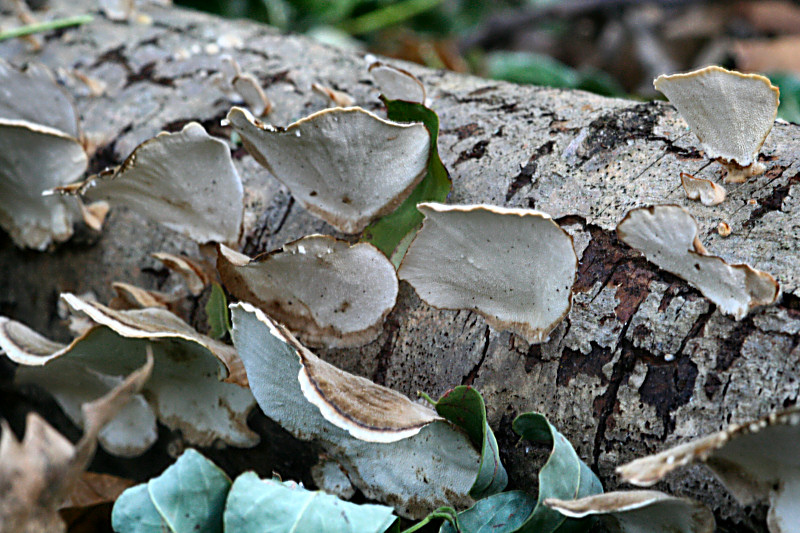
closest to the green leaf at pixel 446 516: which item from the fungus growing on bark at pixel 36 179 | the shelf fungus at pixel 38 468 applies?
the shelf fungus at pixel 38 468

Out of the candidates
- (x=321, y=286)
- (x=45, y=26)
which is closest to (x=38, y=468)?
(x=321, y=286)

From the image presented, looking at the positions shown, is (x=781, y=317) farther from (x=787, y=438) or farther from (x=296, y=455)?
(x=296, y=455)

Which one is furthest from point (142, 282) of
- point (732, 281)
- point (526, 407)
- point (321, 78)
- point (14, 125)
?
point (732, 281)

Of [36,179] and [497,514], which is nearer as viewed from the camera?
[497,514]

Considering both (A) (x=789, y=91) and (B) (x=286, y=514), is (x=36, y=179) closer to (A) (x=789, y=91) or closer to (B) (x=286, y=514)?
(B) (x=286, y=514)

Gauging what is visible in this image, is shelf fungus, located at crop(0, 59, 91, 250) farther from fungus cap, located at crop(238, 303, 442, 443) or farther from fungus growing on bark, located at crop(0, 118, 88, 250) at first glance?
fungus cap, located at crop(238, 303, 442, 443)

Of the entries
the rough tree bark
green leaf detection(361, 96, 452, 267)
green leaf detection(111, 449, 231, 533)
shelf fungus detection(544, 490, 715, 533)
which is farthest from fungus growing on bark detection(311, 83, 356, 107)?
shelf fungus detection(544, 490, 715, 533)
